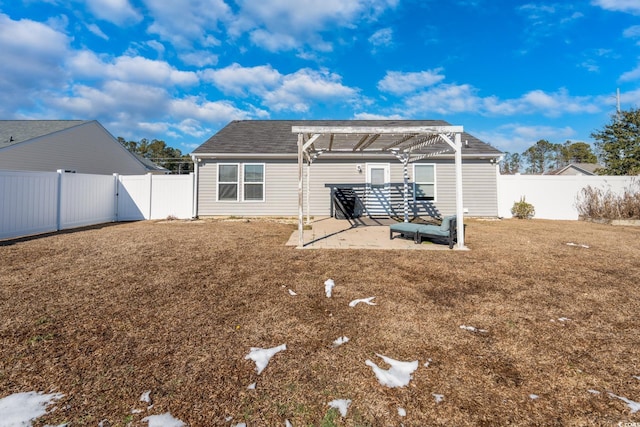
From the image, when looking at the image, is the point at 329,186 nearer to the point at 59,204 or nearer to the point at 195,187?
the point at 195,187

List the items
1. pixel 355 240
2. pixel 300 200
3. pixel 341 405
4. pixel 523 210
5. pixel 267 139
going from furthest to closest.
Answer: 1. pixel 267 139
2. pixel 523 210
3. pixel 355 240
4. pixel 300 200
5. pixel 341 405

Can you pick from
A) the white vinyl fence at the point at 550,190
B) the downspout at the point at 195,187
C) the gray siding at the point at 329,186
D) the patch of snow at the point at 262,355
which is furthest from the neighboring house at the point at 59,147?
the white vinyl fence at the point at 550,190

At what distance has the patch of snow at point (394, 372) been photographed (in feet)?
6.03

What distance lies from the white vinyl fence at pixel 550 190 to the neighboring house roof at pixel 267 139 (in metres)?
1.73

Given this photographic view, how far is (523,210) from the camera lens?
11086mm

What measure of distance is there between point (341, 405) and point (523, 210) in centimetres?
1273

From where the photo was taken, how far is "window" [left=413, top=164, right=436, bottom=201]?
11.3 m

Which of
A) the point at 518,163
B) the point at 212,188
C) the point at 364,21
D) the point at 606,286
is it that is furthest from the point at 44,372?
the point at 518,163

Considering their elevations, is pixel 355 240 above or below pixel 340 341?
above

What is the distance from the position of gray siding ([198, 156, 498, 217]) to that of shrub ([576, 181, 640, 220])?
3.34m

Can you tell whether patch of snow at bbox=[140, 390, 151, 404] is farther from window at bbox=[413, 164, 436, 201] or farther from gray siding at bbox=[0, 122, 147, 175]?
gray siding at bbox=[0, 122, 147, 175]

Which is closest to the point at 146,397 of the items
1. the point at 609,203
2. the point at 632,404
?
the point at 632,404

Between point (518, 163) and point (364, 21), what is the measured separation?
54.6m

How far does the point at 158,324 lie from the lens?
264cm
